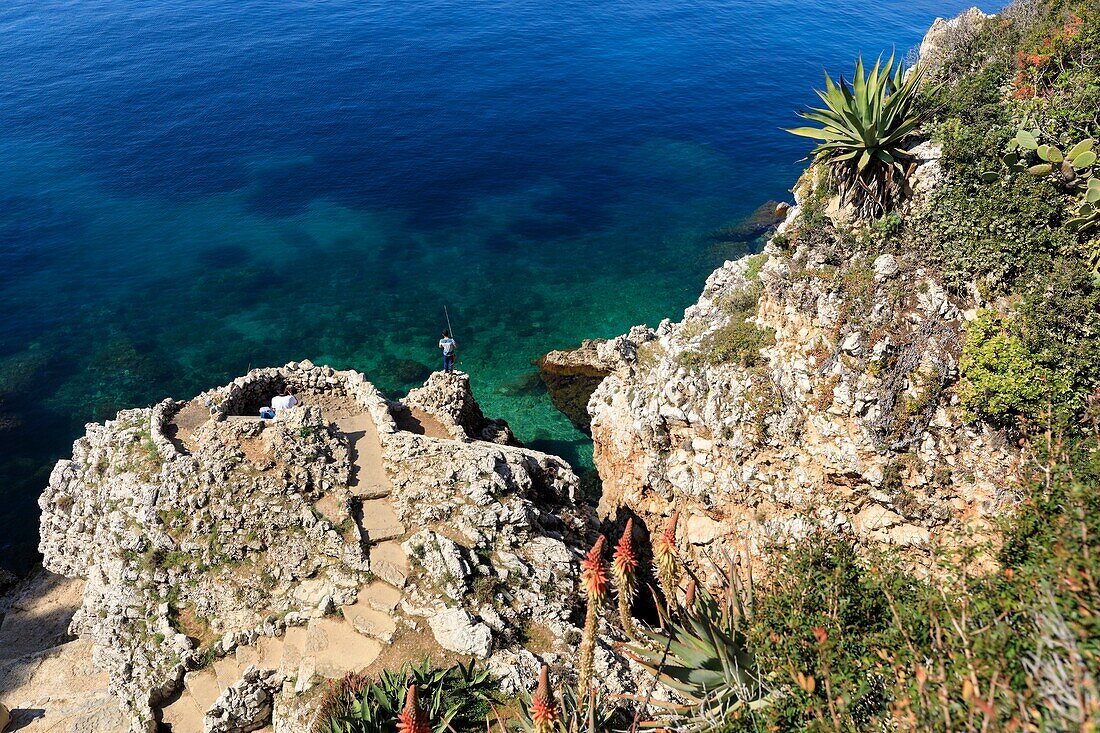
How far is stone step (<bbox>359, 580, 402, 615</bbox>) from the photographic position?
1540 centimetres

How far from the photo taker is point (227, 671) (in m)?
15.3

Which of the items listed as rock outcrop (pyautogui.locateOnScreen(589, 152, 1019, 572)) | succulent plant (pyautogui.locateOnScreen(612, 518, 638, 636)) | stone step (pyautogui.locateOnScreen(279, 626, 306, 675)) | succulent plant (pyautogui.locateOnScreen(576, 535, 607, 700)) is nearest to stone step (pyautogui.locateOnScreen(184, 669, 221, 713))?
stone step (pyautogui.locateOnScreen(279, 626, 306, 675))

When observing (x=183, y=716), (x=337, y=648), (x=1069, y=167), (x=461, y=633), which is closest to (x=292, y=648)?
(x=337, y=648)

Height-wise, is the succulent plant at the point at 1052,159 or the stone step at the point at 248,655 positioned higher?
the succulent plant at the point at 1052,159

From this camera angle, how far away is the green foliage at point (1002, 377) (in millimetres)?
12156

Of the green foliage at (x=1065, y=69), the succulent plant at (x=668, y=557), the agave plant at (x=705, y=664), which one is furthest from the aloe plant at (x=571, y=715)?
the green foliage at (x=1065, y=69)

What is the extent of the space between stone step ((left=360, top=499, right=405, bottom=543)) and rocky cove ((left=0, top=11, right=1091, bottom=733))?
75mm

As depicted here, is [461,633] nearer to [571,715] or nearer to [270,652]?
[571,715]

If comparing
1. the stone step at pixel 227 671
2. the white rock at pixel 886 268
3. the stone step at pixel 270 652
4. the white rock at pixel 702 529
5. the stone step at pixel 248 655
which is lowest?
the stone step at pixel 227 671

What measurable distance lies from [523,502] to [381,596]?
4.30 meters

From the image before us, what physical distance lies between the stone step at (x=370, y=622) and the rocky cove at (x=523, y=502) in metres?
Result: 0.07

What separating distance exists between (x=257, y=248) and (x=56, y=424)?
1637 centimetres

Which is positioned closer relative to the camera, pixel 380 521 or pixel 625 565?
pixel 625 565

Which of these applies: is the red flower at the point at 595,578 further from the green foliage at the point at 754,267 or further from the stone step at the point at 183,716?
the stone step at the point at 183,716
